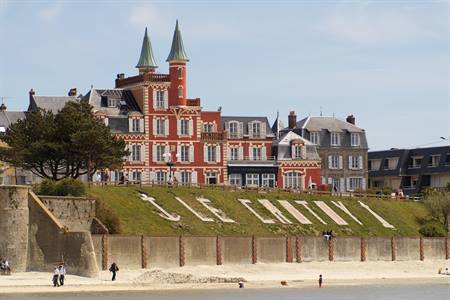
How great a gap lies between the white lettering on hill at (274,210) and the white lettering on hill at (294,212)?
1338 millimetres

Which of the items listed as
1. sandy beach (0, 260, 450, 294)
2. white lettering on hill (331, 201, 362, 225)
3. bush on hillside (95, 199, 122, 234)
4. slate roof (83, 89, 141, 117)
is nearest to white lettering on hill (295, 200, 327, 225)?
white lettering on hill (331, 201, 362, 225)

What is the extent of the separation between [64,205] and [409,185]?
87.5m

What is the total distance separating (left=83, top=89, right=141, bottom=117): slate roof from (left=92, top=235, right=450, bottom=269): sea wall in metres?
39.6

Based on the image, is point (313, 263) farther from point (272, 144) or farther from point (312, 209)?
point (272, 144)

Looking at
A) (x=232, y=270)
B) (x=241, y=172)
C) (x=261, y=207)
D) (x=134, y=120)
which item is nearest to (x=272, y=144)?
(x=241, y=172)

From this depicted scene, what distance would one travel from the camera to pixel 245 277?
361 feet

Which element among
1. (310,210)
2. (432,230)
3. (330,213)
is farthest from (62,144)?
(432,230)

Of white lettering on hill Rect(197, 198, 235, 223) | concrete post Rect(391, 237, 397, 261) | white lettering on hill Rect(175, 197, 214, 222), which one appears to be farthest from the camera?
white lettering on hill Rect(197, 198, 235, 223)

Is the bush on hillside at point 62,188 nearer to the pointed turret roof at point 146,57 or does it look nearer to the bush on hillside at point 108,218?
the bush on hillside at point 108,218

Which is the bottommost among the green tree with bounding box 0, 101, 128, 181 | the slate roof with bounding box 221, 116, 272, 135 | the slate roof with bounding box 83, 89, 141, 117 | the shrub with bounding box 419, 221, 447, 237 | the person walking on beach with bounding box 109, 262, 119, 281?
the person walking on beach with bounding box 109, 262, 119, 281

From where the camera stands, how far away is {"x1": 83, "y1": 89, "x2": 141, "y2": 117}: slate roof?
156 metres

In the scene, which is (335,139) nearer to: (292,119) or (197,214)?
(292,119)

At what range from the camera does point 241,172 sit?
164m

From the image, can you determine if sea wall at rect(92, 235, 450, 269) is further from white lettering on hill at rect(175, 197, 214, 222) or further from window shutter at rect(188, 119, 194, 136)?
window shutter at rect(188, 119, 194, 136)
